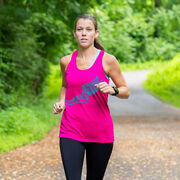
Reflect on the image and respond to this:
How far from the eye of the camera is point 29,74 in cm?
1291

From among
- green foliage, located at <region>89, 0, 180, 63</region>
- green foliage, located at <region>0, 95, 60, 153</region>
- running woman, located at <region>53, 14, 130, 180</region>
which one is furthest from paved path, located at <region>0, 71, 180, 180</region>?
green foliage, located at <region>89, 0, 180, 63</region>

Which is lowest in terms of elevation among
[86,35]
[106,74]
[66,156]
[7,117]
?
[7,117]

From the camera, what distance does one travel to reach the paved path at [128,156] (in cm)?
614

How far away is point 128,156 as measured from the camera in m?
7.48

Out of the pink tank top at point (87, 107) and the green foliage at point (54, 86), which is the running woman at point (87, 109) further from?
the green foliage at point (54, 86)

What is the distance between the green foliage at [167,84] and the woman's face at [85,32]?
1506cm

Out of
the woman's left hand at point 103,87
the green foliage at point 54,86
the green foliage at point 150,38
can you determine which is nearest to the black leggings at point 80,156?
the woman's left hand at point 103,87

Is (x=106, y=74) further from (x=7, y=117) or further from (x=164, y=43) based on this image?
(x=164, y=43)

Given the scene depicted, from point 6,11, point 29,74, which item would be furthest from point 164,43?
A: point 6,11

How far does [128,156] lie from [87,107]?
14.5 feet

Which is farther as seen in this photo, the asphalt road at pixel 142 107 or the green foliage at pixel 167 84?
the green foliage at pixel 167 84

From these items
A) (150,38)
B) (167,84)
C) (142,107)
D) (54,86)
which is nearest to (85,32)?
(142,107)

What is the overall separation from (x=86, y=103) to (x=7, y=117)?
6043mm

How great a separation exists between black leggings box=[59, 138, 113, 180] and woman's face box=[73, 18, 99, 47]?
31.0 inches
